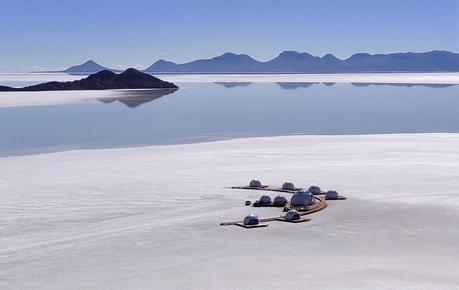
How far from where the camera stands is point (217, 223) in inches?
514

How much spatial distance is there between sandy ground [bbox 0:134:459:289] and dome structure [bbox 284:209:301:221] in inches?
12.3

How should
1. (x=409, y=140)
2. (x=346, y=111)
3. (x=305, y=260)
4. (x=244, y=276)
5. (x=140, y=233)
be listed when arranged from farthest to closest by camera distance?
Answer: 1. (x=346, y=111)
2. (x=409, y=140)
3. (x=140, y=233)
4. (x=305, y=260)
5. (x=244, y=276)

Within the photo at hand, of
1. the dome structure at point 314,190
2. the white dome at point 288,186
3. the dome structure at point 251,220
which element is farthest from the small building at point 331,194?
the dome structure at point 251,220

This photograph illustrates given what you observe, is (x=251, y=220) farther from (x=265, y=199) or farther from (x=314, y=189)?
(x=314, y=189)

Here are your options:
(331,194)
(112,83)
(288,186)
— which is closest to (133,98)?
(112,83)

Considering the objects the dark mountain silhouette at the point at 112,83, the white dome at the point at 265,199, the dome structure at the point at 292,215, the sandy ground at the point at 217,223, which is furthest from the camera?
the dark mountain silhouette at the point at 112,83

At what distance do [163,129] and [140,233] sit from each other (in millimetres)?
20062

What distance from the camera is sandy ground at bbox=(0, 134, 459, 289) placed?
32.0 feet

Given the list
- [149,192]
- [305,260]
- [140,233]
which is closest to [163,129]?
[149,192]

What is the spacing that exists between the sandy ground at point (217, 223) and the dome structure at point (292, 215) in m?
0.31

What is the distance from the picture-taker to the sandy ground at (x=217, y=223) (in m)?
9.75

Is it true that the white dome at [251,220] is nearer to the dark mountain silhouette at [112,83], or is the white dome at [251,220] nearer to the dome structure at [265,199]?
the dome structure at [265,199]

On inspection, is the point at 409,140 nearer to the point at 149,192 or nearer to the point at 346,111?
the point at 149,192

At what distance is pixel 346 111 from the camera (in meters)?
42.3
